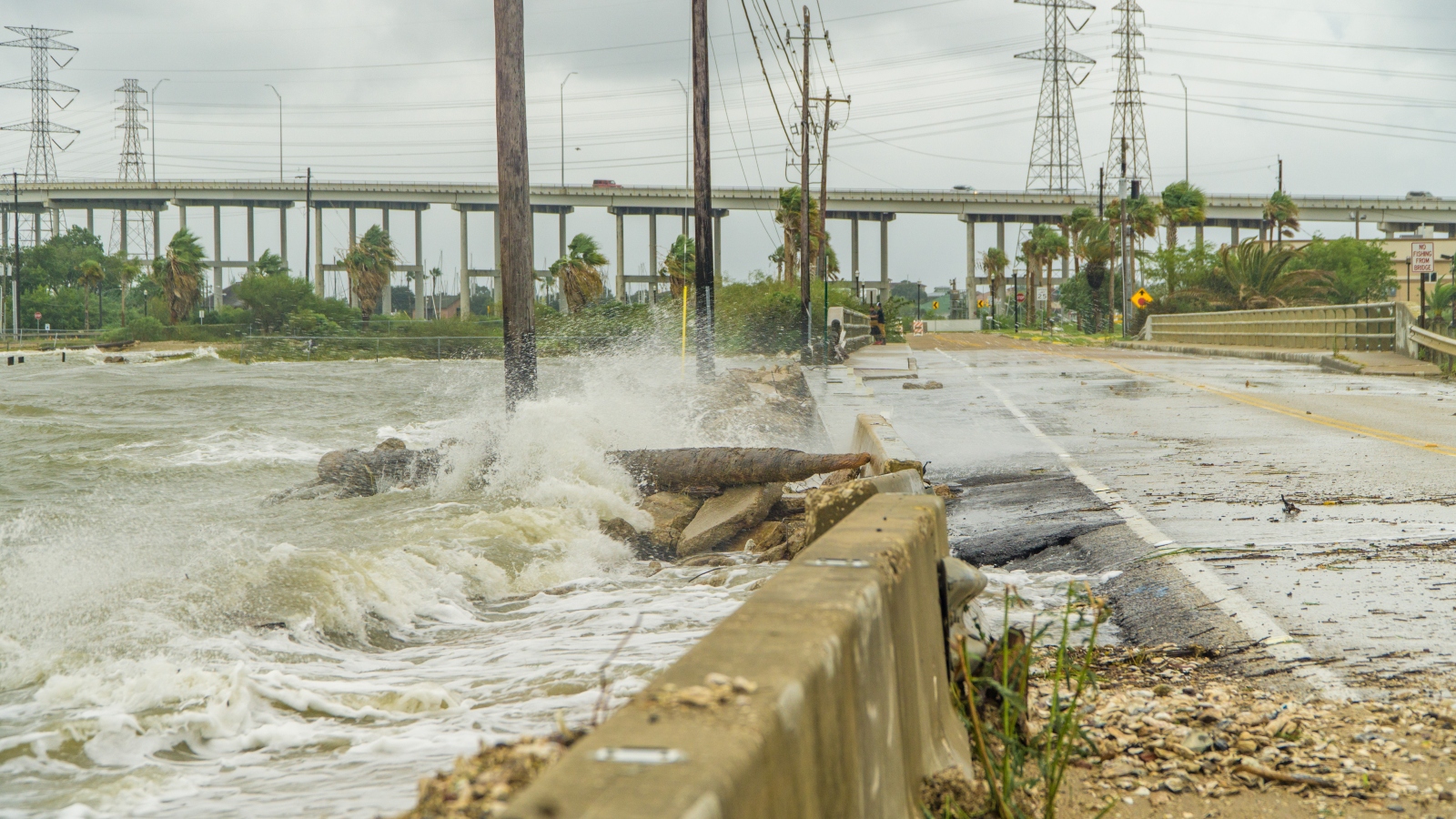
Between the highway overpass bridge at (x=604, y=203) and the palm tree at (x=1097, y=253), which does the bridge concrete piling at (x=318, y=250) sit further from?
the palm tree at (x=1097, y=253)

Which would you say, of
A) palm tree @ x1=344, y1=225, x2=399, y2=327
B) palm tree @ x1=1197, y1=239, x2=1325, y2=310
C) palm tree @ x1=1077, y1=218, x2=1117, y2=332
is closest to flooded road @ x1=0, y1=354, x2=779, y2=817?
palm tree @ x1=1197, y1=239, x2=1325, y2=310

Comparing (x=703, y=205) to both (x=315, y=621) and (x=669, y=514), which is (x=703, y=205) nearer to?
(x=669, y=514)

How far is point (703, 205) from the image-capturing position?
23.2 m

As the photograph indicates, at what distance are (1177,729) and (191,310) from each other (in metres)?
87.2

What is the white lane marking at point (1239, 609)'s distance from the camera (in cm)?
448

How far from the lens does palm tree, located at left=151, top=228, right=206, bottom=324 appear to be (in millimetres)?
79250

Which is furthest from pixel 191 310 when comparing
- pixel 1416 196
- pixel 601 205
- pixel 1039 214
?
pixel 1416 196

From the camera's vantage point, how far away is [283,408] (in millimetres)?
28094

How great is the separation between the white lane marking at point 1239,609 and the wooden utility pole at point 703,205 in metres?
12.6

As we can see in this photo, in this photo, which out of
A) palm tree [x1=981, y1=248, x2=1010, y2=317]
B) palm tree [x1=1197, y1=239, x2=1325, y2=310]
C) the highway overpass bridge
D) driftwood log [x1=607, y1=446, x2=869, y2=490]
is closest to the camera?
driftwood log [x1=607, y1=446, x2=869, y2=490]

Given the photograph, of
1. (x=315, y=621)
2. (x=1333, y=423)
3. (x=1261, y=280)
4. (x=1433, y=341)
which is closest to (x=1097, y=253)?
(x=1261, y=280)

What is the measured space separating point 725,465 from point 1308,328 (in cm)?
2718

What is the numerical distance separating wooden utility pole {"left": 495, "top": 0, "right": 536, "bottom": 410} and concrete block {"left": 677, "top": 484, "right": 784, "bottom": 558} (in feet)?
13.7

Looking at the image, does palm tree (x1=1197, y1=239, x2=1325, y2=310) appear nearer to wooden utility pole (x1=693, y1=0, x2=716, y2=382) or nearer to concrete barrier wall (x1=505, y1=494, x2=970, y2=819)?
wooden utility pole (x1=693, y1=0, x2=716, y2=382)
